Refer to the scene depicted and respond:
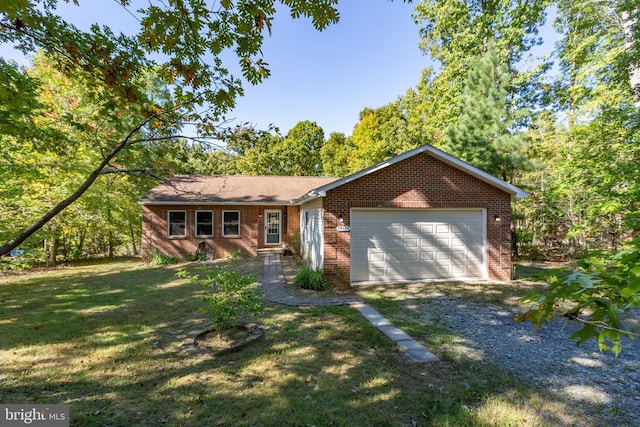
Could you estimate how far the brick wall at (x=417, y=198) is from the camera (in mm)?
8969

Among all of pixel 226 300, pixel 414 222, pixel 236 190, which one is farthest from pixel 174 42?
pixel 236 190

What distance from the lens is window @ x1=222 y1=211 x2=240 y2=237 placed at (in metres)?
15.3

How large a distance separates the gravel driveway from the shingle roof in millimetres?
9780

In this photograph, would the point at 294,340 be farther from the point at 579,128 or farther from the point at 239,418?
the point at 579,128

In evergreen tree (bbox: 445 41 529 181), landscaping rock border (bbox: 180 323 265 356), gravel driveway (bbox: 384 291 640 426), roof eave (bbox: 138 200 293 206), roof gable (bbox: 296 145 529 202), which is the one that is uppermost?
evergreen tree (bbox: 445 41 529 181)

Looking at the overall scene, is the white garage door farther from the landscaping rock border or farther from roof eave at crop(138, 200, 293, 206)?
roof eave at crop(138, 200, 293, 206)

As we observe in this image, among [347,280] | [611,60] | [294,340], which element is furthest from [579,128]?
[294,340]

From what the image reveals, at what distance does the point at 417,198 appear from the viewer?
30.8ft

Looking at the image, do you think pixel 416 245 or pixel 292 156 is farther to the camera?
pixel 292 156

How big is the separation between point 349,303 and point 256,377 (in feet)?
12.3

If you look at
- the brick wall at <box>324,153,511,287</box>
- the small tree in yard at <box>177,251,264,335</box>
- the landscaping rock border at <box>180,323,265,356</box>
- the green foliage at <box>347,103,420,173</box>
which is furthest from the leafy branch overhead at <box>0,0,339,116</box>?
the green foliage at <box>347,103,420,173</box>

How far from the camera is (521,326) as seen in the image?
20.0 feet

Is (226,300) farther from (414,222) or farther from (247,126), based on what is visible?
(414,222)

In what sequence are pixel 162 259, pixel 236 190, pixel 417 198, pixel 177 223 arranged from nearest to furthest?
pixel 417 198 → pixel 162 259 → pixel 177 223 → pixel 236 190
